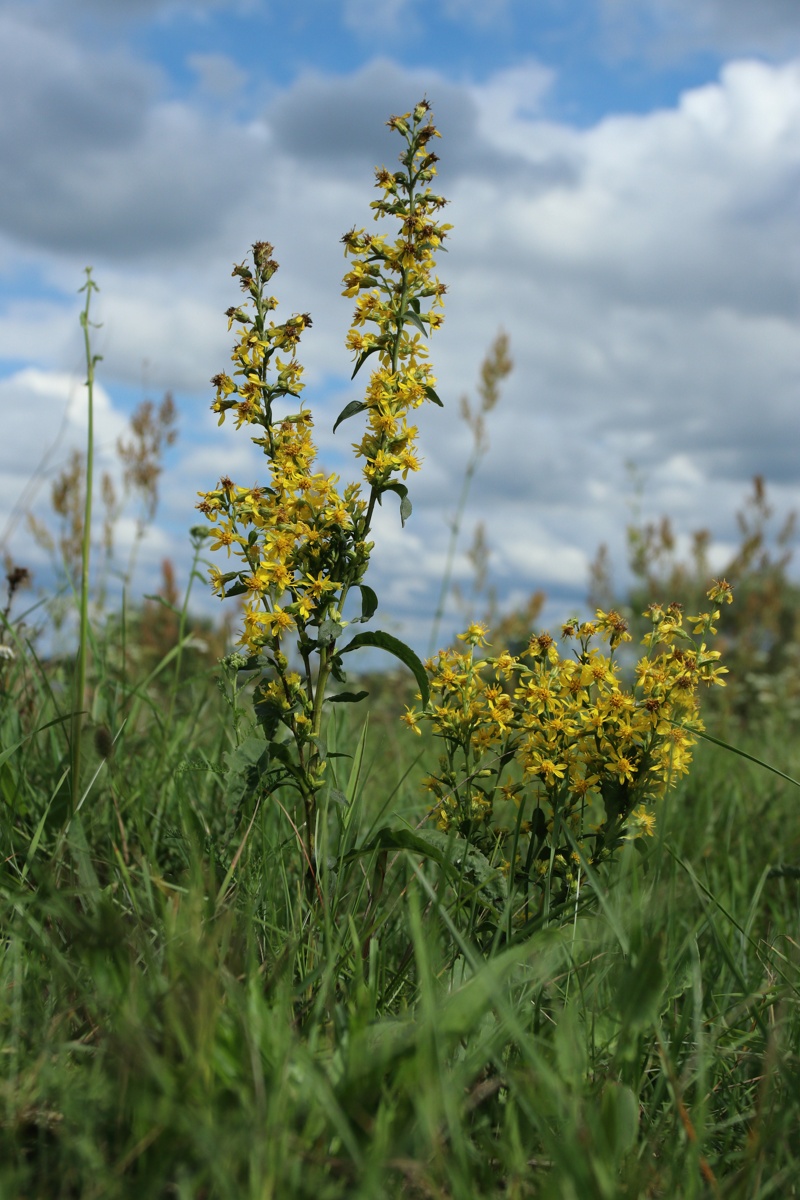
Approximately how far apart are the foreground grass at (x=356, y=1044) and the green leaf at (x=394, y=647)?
0.29 metres

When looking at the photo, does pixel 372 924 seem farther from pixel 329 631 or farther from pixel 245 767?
pixel 329 631

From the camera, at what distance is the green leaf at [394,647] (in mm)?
2025

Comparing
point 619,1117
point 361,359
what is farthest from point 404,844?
point 361,359

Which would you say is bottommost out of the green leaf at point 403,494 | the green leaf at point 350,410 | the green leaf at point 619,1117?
the green leaf at point 619,1117

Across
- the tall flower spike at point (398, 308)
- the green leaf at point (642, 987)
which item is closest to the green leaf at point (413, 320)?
the tall flower spike at point (398, 308)

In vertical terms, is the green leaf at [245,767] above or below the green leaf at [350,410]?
below

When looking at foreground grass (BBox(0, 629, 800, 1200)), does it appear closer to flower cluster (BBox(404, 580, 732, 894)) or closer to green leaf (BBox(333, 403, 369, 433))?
flower cluster (BBox(404, 580, 732, 894))

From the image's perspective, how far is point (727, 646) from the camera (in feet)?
32.9

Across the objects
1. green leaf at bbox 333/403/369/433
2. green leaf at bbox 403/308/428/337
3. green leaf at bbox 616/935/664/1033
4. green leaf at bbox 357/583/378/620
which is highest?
green leaf at bbox 403/308/428/337

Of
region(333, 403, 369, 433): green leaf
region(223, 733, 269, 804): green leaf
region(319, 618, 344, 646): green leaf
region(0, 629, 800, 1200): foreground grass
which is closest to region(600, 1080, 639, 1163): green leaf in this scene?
region(0, 629, 800, 1200): foreground grass

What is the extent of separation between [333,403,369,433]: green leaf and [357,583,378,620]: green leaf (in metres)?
0.35

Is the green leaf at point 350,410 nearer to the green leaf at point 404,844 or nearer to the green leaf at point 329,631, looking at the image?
the green leaf at point 329,631

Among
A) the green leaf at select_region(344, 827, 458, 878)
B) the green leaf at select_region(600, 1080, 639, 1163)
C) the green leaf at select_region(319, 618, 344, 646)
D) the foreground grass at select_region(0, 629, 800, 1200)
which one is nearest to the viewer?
the foreground grass at select_region(0, 629, 800, 1200)

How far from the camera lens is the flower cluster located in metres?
2.08
